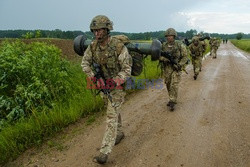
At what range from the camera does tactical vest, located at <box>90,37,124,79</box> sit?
335cm

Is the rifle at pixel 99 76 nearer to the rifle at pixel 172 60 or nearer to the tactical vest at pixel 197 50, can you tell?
the rifle at pixel 172 60

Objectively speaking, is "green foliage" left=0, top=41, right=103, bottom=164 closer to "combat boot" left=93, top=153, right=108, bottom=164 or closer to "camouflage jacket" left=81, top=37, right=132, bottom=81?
"combat boot" left=93, top=153, right=108, bottom=164

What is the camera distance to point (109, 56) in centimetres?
336

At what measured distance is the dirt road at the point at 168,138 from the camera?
137 inches

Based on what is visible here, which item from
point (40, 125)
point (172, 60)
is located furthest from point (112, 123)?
point (172, 60)

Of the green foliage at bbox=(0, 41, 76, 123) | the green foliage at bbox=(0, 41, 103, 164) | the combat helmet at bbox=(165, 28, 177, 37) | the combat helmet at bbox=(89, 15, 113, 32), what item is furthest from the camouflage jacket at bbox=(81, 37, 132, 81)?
the combat helmet at bbox=(165, 28, 177, 37)

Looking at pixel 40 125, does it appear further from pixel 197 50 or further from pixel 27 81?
pixel 197 50

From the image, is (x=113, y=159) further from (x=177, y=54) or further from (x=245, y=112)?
(x=245, y=112)

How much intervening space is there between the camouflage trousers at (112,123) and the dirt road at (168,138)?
1.07ft

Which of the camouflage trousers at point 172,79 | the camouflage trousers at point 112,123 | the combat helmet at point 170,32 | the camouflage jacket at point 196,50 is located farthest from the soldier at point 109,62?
the camouflage jacket at point 196,50

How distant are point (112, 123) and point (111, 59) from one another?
960 mm

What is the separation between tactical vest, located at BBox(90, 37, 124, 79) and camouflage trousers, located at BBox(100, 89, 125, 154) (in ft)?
1.03

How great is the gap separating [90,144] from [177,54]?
301 centimetres

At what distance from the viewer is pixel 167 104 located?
5965 millimetres
